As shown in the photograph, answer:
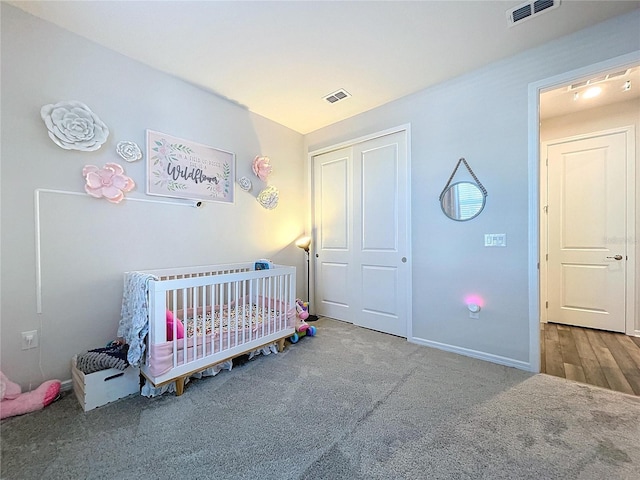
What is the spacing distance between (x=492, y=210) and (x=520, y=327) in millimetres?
1014

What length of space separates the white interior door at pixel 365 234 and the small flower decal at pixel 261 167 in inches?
31.4

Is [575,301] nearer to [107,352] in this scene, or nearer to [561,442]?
[561,442]

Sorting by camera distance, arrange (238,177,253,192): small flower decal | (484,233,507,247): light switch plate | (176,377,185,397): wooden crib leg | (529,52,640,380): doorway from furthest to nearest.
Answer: (238,177,253,192): small flower decal
(484,233,507,247): light switch plate
(529,52,640,380): doorway
(176,377,185,397): wooden crib leg

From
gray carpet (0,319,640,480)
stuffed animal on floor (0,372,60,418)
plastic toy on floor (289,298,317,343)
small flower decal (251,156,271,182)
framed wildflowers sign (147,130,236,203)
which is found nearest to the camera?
gray carpet (0,319,640,480)

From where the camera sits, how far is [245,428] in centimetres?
149

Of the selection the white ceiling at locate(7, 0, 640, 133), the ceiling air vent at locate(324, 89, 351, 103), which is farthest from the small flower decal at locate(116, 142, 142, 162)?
the ceiling air vent at locate(324, 89, 351, 103)

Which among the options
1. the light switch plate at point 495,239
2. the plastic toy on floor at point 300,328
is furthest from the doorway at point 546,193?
the plastic toy on floor at point 300,328

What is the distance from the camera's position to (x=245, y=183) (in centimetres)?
309

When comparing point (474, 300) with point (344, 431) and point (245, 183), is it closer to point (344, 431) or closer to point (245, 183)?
point (344, 431)

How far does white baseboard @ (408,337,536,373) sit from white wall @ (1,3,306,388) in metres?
2.42

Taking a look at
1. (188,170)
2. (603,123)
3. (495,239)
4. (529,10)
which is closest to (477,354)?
(495,239)

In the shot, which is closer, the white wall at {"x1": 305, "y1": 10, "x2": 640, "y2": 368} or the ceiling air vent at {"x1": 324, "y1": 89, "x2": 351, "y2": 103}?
the white wall at {"x1": 305, "y1": 10, "x2": 640, "y2": 368}

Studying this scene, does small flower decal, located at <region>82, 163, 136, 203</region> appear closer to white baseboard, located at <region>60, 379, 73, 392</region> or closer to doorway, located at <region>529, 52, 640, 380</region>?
white baseboard, located at <region>60, 379, 73, 392</region>

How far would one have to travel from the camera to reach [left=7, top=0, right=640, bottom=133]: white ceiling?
176cm
